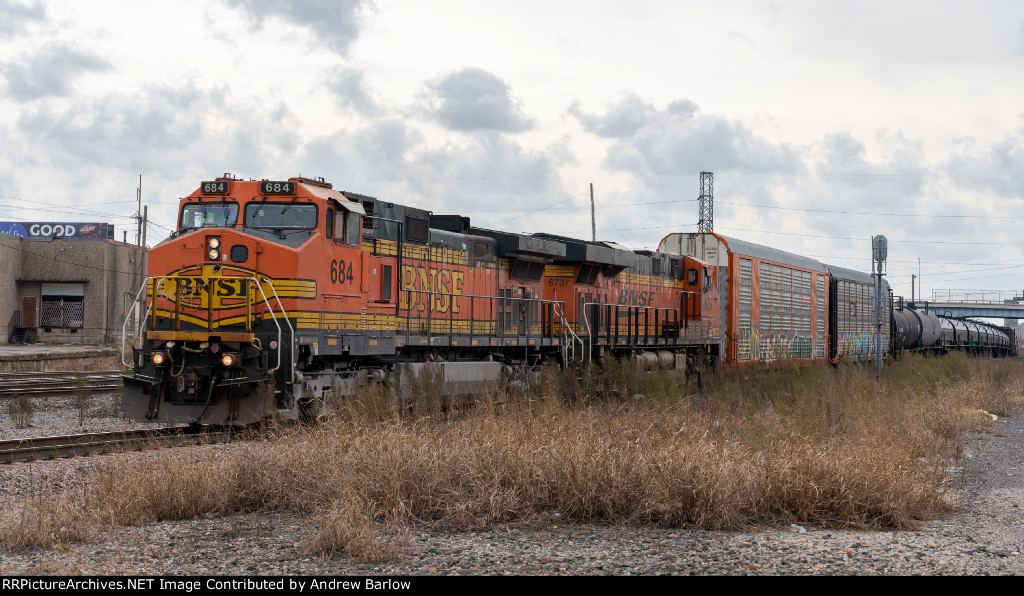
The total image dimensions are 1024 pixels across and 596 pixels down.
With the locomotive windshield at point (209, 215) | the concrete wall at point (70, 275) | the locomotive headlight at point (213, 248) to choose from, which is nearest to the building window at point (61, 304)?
the concrete wall at point (70, 275)

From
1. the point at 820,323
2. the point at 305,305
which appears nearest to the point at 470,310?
the point at 305,305

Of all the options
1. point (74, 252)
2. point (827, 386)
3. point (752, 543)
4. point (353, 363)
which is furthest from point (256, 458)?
point (74, 252)

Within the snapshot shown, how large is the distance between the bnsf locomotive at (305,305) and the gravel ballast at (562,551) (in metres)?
4.39

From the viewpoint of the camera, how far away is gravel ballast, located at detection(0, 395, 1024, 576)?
206 inches

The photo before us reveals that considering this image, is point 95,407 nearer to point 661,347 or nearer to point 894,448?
point 661,347

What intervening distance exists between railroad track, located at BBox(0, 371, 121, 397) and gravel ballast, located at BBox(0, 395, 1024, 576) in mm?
10974

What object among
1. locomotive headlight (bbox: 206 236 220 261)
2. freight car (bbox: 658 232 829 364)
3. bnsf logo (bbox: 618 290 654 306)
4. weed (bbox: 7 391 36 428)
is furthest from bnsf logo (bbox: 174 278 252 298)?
freight car (bbox: 658 232 829 364)

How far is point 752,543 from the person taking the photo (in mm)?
5898

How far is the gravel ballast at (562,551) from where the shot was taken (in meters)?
5.24

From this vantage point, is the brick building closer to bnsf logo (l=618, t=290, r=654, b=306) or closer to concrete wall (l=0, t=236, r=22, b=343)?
concrete wall (l=0, t=236, r=22, b=343)

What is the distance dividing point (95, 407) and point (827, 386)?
12.1 meters

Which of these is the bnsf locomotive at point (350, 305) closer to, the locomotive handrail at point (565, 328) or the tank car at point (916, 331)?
the locomotive handrail at point (565, 328)

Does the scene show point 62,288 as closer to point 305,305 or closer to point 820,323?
point 820,323

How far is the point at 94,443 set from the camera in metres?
10.2
